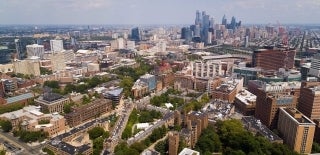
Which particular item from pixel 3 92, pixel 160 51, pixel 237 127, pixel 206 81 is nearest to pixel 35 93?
pixel 3 92

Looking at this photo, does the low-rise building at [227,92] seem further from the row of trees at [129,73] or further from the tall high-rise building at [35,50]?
the tall high-rise building at [35,50]

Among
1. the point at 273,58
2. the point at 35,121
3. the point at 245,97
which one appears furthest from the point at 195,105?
the point at 273,58

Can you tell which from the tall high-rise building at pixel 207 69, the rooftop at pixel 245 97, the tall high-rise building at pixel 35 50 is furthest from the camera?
the tall high-rise building at pixel 35 50

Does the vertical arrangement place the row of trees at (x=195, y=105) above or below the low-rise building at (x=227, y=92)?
below

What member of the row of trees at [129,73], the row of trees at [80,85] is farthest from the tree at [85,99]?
the row of trees at [129,73]

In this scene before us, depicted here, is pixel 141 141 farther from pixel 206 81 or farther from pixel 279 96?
pixel 206 81

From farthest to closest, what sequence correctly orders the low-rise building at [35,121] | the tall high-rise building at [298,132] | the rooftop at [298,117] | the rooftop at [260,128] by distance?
1. the low-rise building at [35,121]
2. the rooftop at [260,128]
3. the rooftop at [298,117]
4. the tall high-rise building at [298,132]
